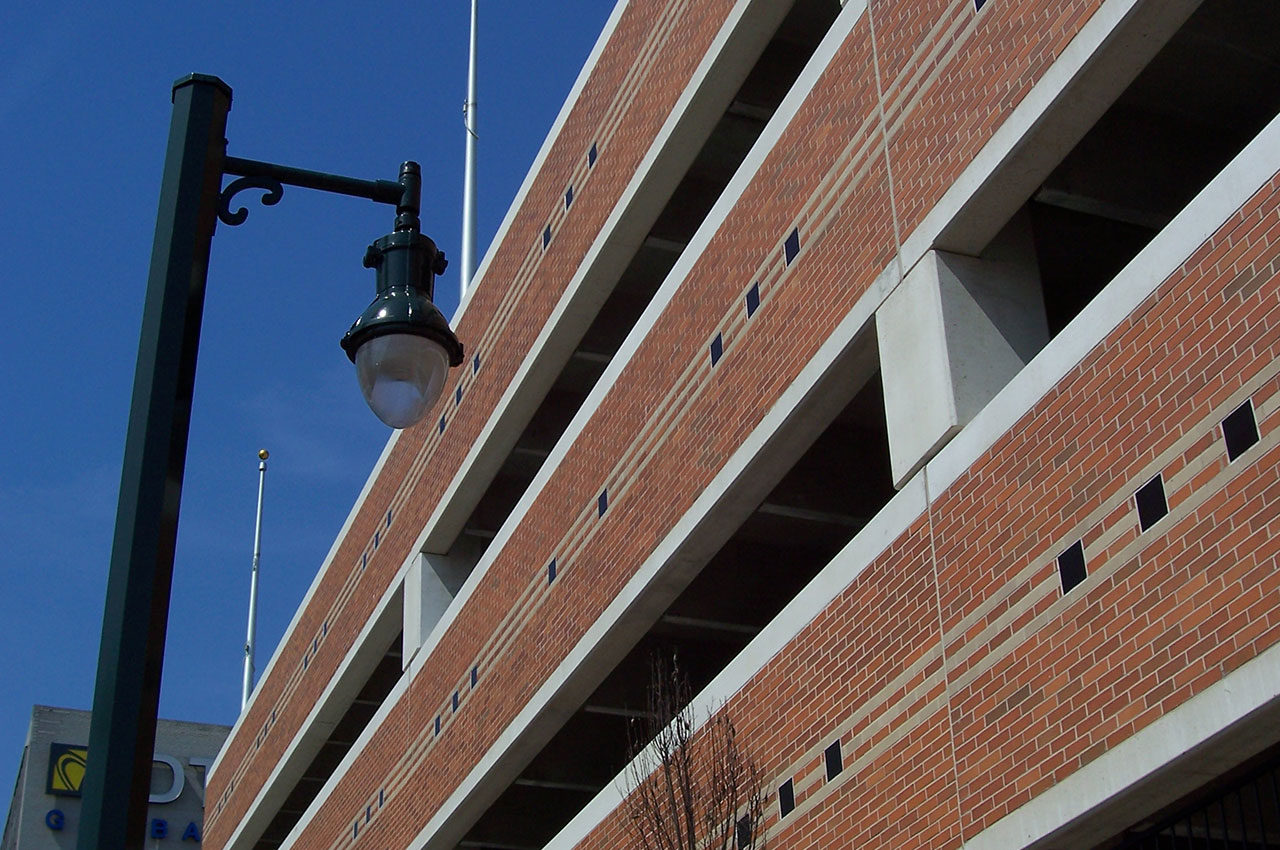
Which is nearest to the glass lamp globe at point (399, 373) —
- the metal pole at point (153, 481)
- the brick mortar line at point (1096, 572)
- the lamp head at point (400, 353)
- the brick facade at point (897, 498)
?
the lamp head at point (400, 353)

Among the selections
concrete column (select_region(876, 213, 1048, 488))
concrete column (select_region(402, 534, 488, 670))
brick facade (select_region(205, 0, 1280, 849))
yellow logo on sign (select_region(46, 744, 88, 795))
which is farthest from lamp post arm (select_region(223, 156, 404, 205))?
yellow logo on sign (select_region(46, 744, 88, 795))

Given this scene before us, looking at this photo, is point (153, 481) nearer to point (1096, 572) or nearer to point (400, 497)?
point (1096, 572)

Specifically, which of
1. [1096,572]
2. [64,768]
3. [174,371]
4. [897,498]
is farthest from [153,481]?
[64,768]

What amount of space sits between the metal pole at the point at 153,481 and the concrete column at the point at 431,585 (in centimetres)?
1755

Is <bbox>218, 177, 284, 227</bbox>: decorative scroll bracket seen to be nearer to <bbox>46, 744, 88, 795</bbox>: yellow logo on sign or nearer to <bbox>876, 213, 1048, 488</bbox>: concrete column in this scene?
<bbox>876, 213, 1048, 488</bbox>: concrete column

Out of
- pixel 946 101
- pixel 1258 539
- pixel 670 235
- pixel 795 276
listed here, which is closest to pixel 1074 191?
pixel 946 101

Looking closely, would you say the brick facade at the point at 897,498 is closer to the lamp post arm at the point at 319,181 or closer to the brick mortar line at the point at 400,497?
the brick mortar line at the point at 400,497

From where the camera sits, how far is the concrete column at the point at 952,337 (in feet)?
38.3

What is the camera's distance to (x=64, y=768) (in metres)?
27.9

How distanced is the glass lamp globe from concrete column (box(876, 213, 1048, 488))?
6212 millimetres

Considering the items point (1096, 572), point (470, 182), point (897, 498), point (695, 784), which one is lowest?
point (1096, 572)

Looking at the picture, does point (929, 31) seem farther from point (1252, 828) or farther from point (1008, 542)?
point (1252, 828)

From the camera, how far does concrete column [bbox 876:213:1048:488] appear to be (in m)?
11.7

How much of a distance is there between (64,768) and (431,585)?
8618 millimetres
